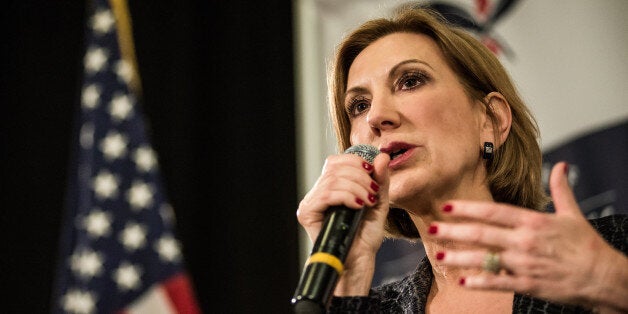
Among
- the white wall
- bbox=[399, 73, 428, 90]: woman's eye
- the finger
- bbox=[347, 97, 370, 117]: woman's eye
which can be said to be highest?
the white wall

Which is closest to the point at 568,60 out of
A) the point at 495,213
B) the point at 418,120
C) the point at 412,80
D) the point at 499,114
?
the point at 499,114

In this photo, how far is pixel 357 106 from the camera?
1825 mm

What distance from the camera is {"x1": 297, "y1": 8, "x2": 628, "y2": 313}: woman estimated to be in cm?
93

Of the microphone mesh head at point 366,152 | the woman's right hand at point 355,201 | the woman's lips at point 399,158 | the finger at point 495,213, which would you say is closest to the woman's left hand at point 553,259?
the finger at point 495,213

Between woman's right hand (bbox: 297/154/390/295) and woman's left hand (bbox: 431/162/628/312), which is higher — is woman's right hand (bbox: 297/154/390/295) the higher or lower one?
the higher one

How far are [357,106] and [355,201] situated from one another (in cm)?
64

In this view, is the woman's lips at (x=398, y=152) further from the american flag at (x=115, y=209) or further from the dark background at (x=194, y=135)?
the dark background at (x=194, y=135)

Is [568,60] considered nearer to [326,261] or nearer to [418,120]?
[418,120]

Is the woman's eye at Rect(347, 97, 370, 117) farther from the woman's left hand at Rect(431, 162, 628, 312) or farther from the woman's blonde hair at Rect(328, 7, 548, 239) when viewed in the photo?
the woman's left hand at Rect(431, 162, 628, 312)

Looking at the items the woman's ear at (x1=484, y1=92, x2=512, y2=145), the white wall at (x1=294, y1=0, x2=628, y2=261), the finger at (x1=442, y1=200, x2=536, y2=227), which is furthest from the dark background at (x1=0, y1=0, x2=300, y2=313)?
the finger at (x1=442, y1=200, x2=536, y2=227)

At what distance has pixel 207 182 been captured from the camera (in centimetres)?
338

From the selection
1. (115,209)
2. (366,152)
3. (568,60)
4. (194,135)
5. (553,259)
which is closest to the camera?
(553,259)

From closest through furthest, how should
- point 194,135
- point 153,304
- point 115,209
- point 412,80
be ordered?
point 412,80
point 153,304
point 115,209
point 194,135

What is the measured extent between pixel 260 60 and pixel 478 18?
4.23 feet
